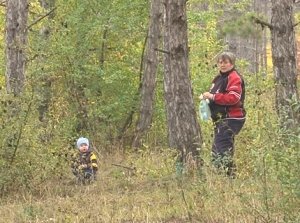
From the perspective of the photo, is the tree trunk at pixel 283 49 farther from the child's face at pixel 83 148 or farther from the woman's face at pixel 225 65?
the child's face at pixel 83 148

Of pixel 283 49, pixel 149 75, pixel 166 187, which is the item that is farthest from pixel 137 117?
pixel 166 187

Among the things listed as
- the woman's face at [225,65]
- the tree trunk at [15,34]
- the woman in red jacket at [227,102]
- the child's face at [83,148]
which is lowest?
the child's face at [83,148]

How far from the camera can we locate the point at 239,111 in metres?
7.99

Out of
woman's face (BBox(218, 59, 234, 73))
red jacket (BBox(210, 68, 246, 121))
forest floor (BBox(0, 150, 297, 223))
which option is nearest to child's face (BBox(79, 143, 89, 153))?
forest floor (BBox(0, 150, 297, 223))

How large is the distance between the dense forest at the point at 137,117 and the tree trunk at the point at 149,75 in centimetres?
2

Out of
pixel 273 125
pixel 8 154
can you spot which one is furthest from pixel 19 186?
pixel 273 125

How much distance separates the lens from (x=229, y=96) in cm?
778

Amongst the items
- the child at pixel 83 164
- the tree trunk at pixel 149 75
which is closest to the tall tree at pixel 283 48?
the child at pixel 83 164

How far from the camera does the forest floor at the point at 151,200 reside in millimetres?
5527

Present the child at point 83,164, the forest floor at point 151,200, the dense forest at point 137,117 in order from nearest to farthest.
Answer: the forest floor at point 151,200 < the dense forest at point 137,117 < the child at point 83,164

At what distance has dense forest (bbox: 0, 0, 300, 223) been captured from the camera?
5.77 meters

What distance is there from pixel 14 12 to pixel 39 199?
385 cm

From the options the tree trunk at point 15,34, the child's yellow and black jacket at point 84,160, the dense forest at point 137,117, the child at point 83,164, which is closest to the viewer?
the dense forest at point 137,117

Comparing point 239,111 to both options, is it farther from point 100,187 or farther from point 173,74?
point 100,187
